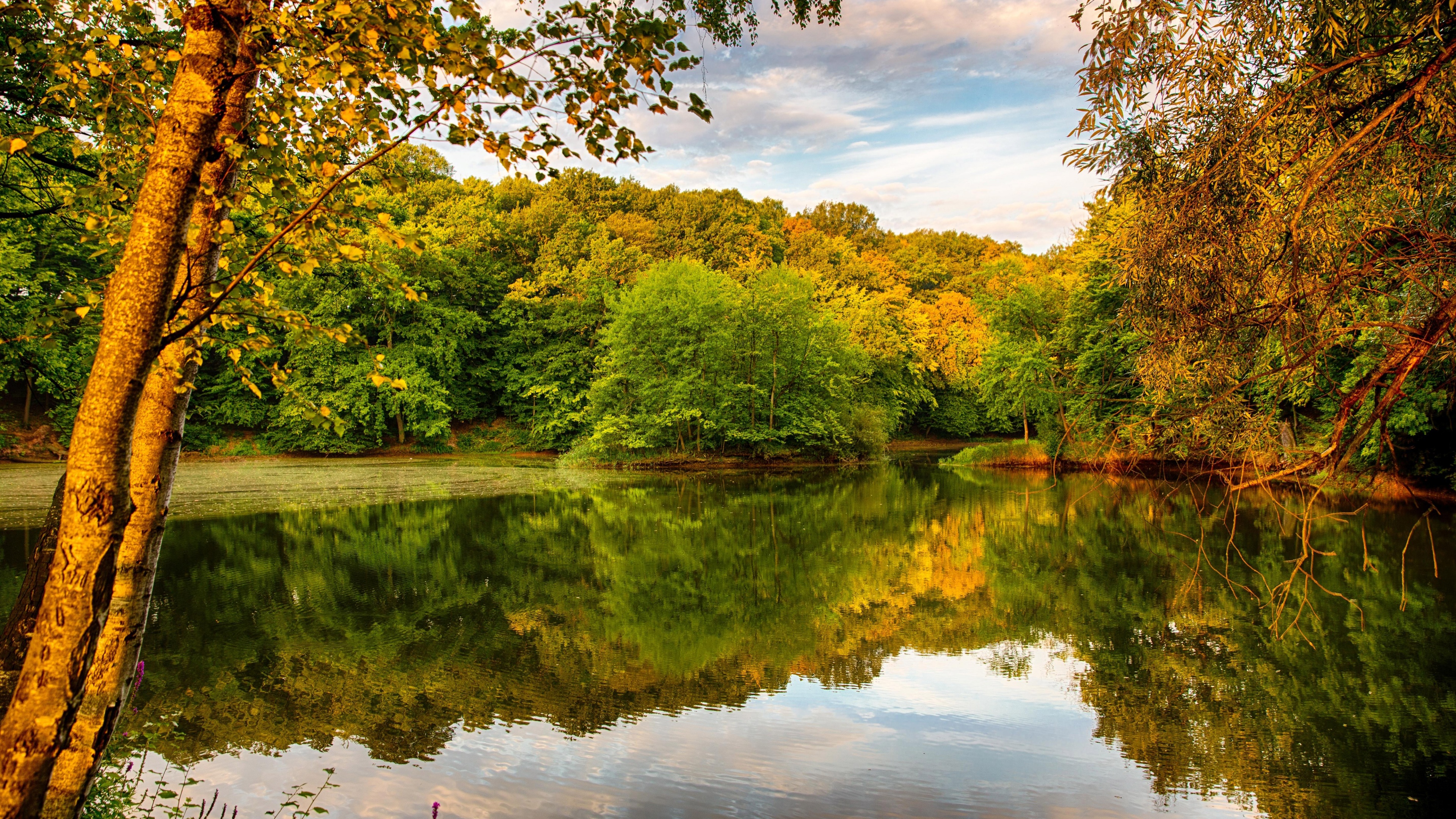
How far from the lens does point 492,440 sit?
4100 cm

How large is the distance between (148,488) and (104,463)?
13.5 inches

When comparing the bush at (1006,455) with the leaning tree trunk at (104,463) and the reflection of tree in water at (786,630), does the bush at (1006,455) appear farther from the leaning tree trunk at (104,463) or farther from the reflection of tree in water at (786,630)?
the leaning tree trunk at (104,463)

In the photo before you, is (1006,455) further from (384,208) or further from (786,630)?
(384,208)

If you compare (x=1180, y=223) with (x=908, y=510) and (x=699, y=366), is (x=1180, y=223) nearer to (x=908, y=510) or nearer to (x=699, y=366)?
(x=908, y=510)

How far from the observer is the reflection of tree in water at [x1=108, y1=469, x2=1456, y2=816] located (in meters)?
6.07

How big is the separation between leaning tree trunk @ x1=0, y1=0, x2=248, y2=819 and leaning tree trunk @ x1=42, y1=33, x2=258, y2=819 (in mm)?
79

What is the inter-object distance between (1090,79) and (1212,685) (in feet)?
17.3

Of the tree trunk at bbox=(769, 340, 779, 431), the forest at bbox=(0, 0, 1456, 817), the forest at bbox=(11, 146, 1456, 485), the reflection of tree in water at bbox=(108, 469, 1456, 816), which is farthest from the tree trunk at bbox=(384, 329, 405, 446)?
the forest at bbox=(0, 0, 1456, 817)

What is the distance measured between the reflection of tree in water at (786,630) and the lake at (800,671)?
0.15ft

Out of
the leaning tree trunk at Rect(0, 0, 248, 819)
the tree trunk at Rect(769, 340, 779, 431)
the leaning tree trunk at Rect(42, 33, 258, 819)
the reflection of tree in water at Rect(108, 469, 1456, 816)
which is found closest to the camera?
the leaning tree trunk at Rect(0, 0, 248, 819)

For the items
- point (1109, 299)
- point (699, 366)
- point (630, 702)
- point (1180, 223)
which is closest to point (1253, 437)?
point (1180, 223)

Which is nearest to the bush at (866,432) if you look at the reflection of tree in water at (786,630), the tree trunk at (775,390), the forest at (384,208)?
the tree trunk at (775,390)

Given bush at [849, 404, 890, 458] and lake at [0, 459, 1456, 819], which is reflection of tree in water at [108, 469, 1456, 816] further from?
bush at [849, 404, 890, 458]

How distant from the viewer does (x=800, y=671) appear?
7.75 metres
